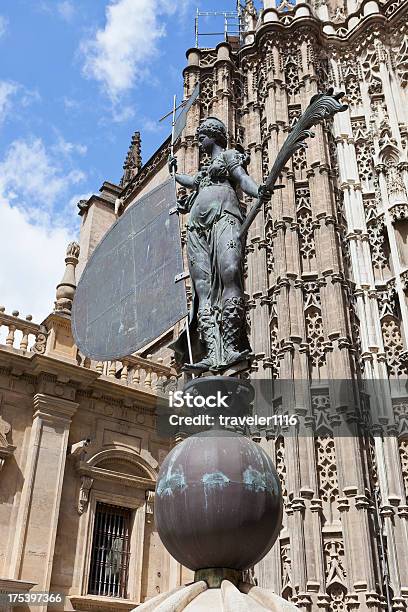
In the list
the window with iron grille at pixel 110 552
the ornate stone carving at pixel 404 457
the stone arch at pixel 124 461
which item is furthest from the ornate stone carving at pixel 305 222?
the window with iron grille at pixel 110 552

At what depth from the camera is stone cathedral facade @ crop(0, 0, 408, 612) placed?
1013 cm

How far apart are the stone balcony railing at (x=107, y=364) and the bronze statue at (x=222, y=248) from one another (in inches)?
274


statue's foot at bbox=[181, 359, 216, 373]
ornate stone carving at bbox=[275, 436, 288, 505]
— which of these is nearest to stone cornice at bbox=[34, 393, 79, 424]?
ornate stone carving at bbox=[275, 436, 288, 505]

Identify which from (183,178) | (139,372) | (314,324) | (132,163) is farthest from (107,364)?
(132,163)

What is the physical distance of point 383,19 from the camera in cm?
1575

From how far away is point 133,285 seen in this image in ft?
18.7

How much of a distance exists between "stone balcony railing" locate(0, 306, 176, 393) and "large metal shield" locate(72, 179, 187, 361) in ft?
18.6

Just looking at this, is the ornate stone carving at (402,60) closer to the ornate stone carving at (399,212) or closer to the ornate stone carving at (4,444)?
the ornate stone carving at (399,212)

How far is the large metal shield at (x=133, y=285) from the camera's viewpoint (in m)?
5.25

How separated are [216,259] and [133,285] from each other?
3.58 ft

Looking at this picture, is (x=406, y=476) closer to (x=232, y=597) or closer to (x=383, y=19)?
(x=232, y=597)

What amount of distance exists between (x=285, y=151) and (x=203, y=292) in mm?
1252

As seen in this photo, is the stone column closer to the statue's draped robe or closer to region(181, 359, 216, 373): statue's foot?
the statue's draped robe

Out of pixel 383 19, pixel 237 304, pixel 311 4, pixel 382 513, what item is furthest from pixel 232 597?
pixel 311 4
